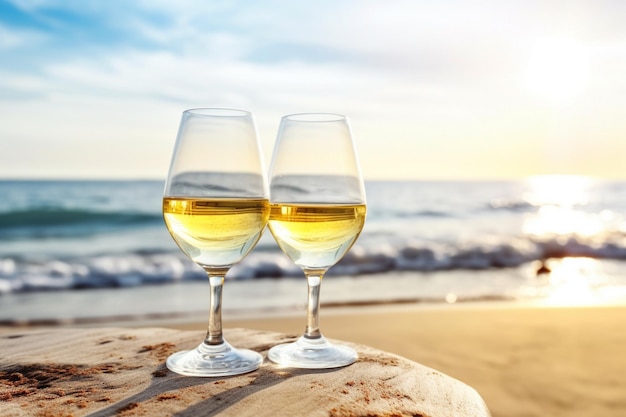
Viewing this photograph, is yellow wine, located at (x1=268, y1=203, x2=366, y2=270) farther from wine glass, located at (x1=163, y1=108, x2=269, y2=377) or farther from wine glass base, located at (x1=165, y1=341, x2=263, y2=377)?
wine glass base, located at (x1=165, y1=341, x2=263, y2=377)

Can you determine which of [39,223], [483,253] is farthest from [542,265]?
[39,223]

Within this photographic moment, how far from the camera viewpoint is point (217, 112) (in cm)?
155

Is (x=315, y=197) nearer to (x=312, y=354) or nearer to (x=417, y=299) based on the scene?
(x=312, y=354)

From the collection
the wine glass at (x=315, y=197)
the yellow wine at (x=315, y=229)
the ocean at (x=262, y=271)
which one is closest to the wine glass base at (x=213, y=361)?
the wine glass at (x=315, y=197)

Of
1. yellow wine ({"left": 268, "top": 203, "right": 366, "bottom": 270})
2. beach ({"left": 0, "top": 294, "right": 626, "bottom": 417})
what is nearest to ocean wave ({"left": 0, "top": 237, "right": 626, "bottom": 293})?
beach ({"left": 0, "top": 294, "right": 626, "bottom": 417})

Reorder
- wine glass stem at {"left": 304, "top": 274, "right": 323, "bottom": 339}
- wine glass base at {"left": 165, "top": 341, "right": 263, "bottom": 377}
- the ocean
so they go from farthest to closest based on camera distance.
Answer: the ocean, wine glass stem at {"left": 304, "top": 274, "right": 323, "bottom": 339}, wine glass base at {"left": 165, "top": 341, "right": 263, "bottom": 377}

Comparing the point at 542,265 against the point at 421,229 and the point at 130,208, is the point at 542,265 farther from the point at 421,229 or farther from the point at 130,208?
the point at 130,208

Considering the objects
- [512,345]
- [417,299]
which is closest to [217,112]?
[512,345]

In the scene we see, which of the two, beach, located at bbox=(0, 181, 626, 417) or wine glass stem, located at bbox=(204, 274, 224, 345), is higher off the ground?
wine glass stem, located at bbox=(204, 274, 224, 345)

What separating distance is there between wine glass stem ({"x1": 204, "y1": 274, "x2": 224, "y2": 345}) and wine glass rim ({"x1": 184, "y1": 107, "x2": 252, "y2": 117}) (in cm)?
40

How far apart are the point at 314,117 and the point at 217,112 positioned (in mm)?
272

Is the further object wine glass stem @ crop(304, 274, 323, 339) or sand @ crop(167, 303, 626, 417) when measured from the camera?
sand @ crop(167, 303, 626, 417)

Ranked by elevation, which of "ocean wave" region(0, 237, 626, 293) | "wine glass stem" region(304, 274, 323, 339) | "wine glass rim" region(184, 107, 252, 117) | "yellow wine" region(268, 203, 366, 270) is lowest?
"ocean wave" region(0, 237, 626, 293)

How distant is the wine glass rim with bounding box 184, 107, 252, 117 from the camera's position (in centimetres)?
154
